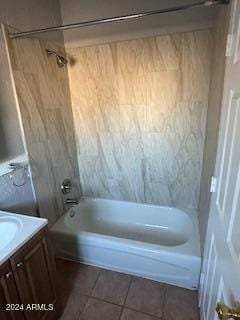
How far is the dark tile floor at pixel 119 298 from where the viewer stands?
1527 millimetres

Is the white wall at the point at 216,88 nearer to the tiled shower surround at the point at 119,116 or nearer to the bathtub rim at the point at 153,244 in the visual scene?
the bathtub rim at the point at 153,244

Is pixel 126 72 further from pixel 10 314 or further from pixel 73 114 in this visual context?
pixel 10 314

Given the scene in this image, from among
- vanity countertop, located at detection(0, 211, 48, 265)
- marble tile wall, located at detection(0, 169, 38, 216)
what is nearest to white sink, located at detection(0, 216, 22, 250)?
vanity countertop, located at detection(0, 211, 48, 265)

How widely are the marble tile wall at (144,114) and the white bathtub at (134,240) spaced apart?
173 mm

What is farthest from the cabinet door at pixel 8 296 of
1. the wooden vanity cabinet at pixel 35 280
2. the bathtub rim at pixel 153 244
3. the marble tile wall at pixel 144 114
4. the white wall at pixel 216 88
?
the marble tile wall at pixel 144 114

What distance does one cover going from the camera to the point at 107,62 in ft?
6.81

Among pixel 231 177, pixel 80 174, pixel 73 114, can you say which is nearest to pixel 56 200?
pixel 80 174

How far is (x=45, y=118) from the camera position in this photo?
1.94 metres

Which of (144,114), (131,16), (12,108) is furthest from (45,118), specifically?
(131,16)

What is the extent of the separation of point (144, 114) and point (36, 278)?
1.67m

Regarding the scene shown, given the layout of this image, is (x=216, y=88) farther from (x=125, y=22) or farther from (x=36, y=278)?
(x=36, y=278)

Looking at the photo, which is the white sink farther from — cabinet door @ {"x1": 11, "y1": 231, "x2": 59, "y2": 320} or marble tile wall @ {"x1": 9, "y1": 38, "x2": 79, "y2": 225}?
marble tile wall @ {"x1": 9, "y1": 38, "x2": 79, "y2": 225}

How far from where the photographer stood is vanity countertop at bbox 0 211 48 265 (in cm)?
110

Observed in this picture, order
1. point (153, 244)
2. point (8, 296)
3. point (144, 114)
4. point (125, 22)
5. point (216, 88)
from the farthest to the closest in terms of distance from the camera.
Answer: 1. point (144, 114)
2. point (125, 22)
3. point (153, 244)
4. point (216, 88)
5. point (8, 296)
